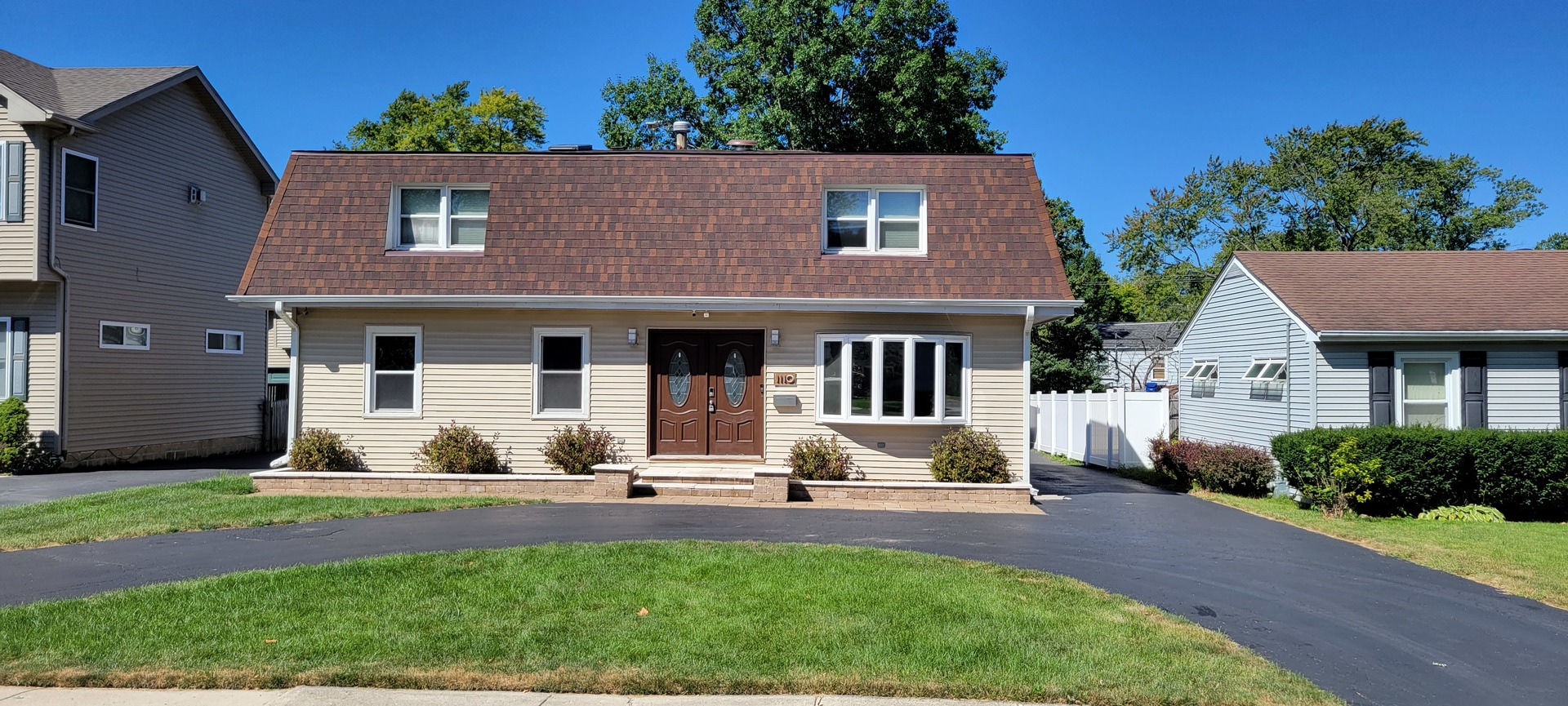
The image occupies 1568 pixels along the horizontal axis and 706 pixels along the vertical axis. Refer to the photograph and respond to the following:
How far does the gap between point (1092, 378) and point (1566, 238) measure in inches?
1071

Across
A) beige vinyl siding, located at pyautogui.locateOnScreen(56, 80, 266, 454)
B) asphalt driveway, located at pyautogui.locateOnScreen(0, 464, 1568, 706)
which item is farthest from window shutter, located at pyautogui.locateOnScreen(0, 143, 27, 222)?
asphalt driveway, located at pyautogui.locateOnScreen(0, 464, 1568, 706)

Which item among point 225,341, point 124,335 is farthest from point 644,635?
point 225,341

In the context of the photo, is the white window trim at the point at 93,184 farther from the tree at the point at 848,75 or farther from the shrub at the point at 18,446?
the tree at the point at 848,75

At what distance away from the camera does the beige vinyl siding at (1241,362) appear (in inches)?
622

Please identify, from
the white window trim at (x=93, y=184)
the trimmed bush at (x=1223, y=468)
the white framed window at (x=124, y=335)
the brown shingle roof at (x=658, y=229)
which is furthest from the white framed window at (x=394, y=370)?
the trimmed bush at (x=1223, y=468)

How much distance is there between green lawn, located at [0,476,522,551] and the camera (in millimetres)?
9883

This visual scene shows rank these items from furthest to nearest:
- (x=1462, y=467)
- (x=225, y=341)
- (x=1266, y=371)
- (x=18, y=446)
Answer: (x=225, y=341) < (x=1266, y=371) < (x=18, y=446) < (x=1462, y=467)

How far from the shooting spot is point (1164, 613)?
716 centimetres

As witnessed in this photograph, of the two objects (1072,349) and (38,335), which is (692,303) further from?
(1072,349)

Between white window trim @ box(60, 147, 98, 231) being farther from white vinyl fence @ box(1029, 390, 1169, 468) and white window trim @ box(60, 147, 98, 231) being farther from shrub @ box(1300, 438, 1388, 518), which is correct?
shrub @ box(1300, 438, 1388, 518)

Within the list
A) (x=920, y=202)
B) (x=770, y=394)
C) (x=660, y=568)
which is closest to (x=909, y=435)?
(x=770, y=394)

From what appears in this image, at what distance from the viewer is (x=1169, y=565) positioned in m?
9.16

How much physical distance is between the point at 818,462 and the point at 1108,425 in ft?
32.5

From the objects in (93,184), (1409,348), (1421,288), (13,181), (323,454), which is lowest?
(323,454)
